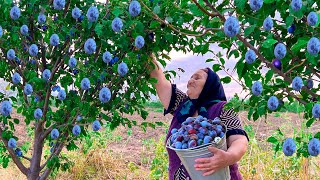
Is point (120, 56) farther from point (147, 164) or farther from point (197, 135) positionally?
point (147, 164)

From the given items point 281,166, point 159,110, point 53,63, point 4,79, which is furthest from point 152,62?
point 159,110

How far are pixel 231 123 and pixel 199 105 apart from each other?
22 cm

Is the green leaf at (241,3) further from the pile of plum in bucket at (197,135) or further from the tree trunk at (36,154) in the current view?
the tree trunk at (36,154)

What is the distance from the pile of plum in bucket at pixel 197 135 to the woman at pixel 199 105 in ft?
0.85

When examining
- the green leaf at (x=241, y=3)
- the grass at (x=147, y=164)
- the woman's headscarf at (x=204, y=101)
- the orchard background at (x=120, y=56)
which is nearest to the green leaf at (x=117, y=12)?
the orchard background at (x=120, y=56)

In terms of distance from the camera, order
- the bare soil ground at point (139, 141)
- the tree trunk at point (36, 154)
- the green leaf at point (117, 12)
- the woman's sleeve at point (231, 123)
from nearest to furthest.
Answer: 1. the green leaf at point (117, 12)
2. the woman's sleeve at point (231, 123)
3. the tree trunk at point (36, 154)
4. the bare soil ground at point (139, 141)

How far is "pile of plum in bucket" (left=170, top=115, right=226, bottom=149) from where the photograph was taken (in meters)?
2.24

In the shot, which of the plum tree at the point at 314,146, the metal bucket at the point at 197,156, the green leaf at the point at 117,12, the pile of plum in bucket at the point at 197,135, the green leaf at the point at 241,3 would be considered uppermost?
the green leaf at the point at 117,12

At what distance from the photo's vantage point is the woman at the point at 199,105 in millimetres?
2695

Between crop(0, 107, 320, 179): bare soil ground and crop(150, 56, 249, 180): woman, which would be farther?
crop(0, 107, 320, 179): bare soil ground

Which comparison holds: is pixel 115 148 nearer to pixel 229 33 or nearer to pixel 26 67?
pixel 26 67

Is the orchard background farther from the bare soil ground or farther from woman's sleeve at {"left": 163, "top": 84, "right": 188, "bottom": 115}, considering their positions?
the bare soil ground

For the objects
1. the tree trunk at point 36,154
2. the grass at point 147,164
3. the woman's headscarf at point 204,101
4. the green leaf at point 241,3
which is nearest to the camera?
the green leaf at point 241,3

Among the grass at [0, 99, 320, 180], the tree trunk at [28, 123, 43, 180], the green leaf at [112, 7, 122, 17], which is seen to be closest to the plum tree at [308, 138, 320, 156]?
the green leaf at [112, 7, 122, 17]
